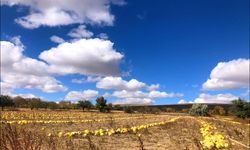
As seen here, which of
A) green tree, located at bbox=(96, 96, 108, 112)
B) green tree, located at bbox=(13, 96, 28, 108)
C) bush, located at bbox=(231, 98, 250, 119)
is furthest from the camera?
green tree, located at bbox=(13, 96, 28, 108)

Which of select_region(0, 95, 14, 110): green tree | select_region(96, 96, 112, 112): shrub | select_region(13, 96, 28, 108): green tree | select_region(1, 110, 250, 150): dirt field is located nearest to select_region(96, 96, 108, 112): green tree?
select_region(96, 96, 112, 112): shrub

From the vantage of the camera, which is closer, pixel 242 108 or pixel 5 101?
pixel 242 108

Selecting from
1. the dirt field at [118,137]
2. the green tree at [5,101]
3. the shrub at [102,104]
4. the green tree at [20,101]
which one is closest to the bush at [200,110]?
the shrub at [102,104]

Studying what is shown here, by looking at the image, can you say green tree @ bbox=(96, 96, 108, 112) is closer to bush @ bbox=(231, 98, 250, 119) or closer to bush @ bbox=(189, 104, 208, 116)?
bush @ bbox=(189, 104, 208, 116)

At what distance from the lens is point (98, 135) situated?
21328mm

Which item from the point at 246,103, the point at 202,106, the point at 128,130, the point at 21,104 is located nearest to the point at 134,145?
the point at 128,130

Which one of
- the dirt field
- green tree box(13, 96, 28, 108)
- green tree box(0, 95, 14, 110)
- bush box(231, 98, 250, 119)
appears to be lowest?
the dirt field

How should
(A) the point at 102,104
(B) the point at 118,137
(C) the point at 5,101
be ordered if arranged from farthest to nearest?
1. (A) the point at 102,104
2. (C) the point at 5,101
3. (B) the point at 118,137

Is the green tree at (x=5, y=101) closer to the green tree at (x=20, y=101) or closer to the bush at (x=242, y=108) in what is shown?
the green tree at (x=20, y=101)

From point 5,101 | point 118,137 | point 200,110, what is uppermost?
point 5,101

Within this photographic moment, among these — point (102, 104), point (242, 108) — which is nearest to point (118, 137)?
point (242, 108)

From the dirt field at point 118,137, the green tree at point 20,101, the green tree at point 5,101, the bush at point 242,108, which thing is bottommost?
the dirt field at point 118,137

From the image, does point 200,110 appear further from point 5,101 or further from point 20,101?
point 20,101

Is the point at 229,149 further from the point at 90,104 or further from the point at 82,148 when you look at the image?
the point at 90,104
